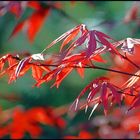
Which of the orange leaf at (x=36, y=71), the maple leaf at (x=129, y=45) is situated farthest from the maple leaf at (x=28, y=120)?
the maple leaf at (x=129, y=45)

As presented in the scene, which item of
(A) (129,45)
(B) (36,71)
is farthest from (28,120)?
(A) (129,45)

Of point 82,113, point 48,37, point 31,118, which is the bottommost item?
point 82,113

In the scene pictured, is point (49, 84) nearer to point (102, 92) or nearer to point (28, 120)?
point (28, 120)

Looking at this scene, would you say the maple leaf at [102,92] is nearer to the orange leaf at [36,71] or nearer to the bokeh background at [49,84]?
the orange leaf at [36,71]

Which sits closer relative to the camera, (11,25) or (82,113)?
(82,113)

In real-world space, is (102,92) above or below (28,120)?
above

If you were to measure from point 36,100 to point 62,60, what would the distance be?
252 cm

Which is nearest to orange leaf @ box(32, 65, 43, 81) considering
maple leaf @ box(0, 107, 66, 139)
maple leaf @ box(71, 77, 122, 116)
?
maple leaf @ box(71, 77, 122, 116)

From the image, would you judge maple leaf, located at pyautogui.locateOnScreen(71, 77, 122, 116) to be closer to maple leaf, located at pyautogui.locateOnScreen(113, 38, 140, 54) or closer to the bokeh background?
maple leaf, located at pyautogui.locateOnScreen(113, 38, 140, 54)

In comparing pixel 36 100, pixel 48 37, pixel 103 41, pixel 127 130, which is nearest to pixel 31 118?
pixel 127 130

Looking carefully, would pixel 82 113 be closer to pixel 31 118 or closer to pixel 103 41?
pixel 31 118

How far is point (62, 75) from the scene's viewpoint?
86cm

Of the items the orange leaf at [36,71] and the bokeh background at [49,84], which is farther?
the bokeh background at [49,84]

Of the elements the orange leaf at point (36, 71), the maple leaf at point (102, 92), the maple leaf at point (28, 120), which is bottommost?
the maple leaf at point (28, 120)
